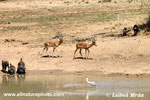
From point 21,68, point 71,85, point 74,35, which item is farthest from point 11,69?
point 74,35

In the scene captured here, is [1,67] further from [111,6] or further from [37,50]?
[111,6]

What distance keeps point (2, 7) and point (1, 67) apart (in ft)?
71.2

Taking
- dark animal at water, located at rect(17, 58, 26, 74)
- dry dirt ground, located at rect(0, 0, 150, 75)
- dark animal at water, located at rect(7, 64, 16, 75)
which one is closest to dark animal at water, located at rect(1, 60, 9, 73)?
dark animal at water, located at rect(7, 64, 16, 75)

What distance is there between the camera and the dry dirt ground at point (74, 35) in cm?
1892

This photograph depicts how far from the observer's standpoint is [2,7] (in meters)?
40.4

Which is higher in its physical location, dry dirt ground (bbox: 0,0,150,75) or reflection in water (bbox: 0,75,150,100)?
dry dirt ground (bbox: 0,0,150,75)

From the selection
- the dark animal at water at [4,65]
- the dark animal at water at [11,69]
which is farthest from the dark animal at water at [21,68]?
the dark animal at water at [4,65]

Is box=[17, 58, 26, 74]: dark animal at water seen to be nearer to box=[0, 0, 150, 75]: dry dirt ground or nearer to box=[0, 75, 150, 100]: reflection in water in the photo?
box=[0, 75, 150, 100]: reflection in water

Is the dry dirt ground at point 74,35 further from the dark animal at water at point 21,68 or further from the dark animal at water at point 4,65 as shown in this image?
the dark animal at water at point 4,65

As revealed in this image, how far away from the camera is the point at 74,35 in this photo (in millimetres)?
25047

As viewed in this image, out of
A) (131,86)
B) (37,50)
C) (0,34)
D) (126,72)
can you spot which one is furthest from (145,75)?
(0,34)

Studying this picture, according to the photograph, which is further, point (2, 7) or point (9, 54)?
point (2, 7)

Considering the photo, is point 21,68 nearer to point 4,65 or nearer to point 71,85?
point 4,65

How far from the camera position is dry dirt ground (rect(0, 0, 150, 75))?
62.1 ft
